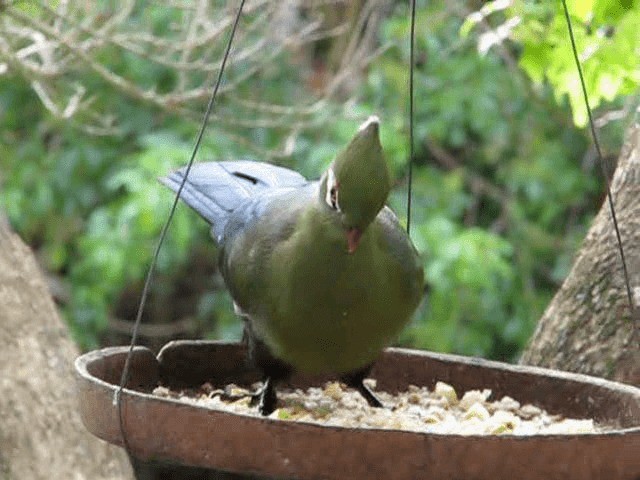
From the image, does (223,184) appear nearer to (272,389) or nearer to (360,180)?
(272,389)

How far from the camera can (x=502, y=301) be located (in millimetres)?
5312

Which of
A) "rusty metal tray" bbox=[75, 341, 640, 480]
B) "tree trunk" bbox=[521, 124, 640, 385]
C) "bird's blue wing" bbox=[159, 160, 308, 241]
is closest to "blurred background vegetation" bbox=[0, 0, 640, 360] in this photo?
"tree trunk" bbox=[521, 124, 640, 385]

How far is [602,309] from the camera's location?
2643mm

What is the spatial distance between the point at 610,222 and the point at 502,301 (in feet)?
8.70

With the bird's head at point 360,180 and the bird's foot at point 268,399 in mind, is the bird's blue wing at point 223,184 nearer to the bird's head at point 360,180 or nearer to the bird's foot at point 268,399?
the bird's foot at point 268,399

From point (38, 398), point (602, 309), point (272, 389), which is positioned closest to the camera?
point (272, 389)

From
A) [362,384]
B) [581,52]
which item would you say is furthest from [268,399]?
[581,52]

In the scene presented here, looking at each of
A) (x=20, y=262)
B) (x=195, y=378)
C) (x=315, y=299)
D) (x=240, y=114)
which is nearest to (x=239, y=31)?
(x=240, y=114)

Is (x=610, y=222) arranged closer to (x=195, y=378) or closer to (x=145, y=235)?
(x=195, y=378)

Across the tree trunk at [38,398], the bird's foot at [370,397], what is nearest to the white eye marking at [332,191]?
the bird's foot at [370,397]

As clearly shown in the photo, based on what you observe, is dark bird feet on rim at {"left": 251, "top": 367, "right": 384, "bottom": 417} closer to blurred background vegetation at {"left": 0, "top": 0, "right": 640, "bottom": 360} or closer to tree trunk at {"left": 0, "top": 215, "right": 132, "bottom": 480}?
tree trunk at {"left": 0, "top": 215, "right": 132, "bottom": 480}

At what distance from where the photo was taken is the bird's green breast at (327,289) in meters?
1.86

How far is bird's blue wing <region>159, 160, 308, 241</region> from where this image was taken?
2.19 m

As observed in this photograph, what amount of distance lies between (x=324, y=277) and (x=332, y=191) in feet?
0.39
